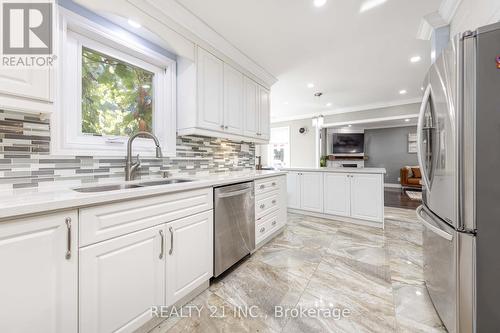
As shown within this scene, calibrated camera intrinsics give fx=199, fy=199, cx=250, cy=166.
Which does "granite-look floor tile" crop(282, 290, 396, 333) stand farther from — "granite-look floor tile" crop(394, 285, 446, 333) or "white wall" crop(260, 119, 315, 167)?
"white wall" crop(260, 119, 315, 167)

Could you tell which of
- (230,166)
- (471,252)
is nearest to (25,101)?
(230,166)

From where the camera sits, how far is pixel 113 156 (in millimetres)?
1594

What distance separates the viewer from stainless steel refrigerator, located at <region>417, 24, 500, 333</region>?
0.94 metres

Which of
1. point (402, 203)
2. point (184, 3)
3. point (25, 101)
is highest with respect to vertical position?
point (184, 3)

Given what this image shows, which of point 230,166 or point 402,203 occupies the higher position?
point 230,166

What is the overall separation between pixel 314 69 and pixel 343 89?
1.26m

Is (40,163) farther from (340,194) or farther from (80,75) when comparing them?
(340,194)

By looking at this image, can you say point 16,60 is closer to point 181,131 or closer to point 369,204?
point 181,131

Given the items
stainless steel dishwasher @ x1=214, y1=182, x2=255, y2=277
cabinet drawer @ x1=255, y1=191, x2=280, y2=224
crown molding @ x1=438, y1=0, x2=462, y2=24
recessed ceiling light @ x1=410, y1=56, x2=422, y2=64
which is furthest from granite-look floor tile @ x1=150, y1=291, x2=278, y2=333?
recessed ceiling light @ x1=410, y1=56, x2=422, y2=64

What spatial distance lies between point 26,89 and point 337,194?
3.75 m

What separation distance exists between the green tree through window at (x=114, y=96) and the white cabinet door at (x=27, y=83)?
487mm

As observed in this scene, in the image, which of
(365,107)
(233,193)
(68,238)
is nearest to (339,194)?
(233,193)

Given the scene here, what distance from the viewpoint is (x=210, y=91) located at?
2176 mm

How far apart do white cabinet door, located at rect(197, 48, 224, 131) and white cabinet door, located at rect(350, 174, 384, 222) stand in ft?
8.05
